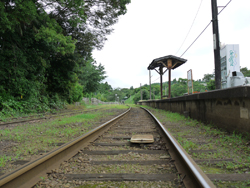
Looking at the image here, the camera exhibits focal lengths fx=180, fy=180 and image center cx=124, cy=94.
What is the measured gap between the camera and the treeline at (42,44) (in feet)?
34.7

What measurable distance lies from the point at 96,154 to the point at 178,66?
15.4 meters

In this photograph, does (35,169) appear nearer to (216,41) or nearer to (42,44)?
(216,41)

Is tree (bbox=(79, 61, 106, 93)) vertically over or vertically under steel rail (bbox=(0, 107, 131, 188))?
over

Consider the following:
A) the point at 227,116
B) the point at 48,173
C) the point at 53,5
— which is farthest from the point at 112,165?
the point at 53,5

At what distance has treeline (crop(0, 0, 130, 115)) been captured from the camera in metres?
10.6

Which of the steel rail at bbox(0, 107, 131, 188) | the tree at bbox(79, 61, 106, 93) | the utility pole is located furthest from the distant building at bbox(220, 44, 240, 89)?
the tree at bbox(79, 61, 106, 93)

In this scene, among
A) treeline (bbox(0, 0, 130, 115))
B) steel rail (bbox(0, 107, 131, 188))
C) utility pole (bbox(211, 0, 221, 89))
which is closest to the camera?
steel rail (bbox(0, 107, 131, 188))

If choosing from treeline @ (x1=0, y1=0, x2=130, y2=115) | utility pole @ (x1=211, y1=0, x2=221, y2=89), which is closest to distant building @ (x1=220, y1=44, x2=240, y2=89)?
utility pole @ (x1=211, y1=0, x2=221, y2=89)

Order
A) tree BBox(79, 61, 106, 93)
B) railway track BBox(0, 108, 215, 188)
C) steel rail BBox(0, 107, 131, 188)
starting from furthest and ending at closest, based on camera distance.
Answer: tree BBox(79, 61, 106, 93), railway track BBox(0, 108, 215, 188), steel rail BBox(0, 107, 131, 188)

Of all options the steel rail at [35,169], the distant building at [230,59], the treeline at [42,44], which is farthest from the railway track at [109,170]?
the distant building at [230,59]

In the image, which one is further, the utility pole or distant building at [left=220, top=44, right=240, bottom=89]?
distant building at [left=220, top=44, right=240, bottom=89]

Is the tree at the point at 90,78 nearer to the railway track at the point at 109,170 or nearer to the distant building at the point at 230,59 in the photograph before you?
the distant building at the point at 230,59

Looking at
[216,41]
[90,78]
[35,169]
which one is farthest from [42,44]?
[90,78]

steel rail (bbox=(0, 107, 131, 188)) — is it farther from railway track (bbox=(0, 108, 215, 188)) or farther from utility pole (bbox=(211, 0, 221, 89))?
utility pole (bbox=(211, 0, 221, 89))
